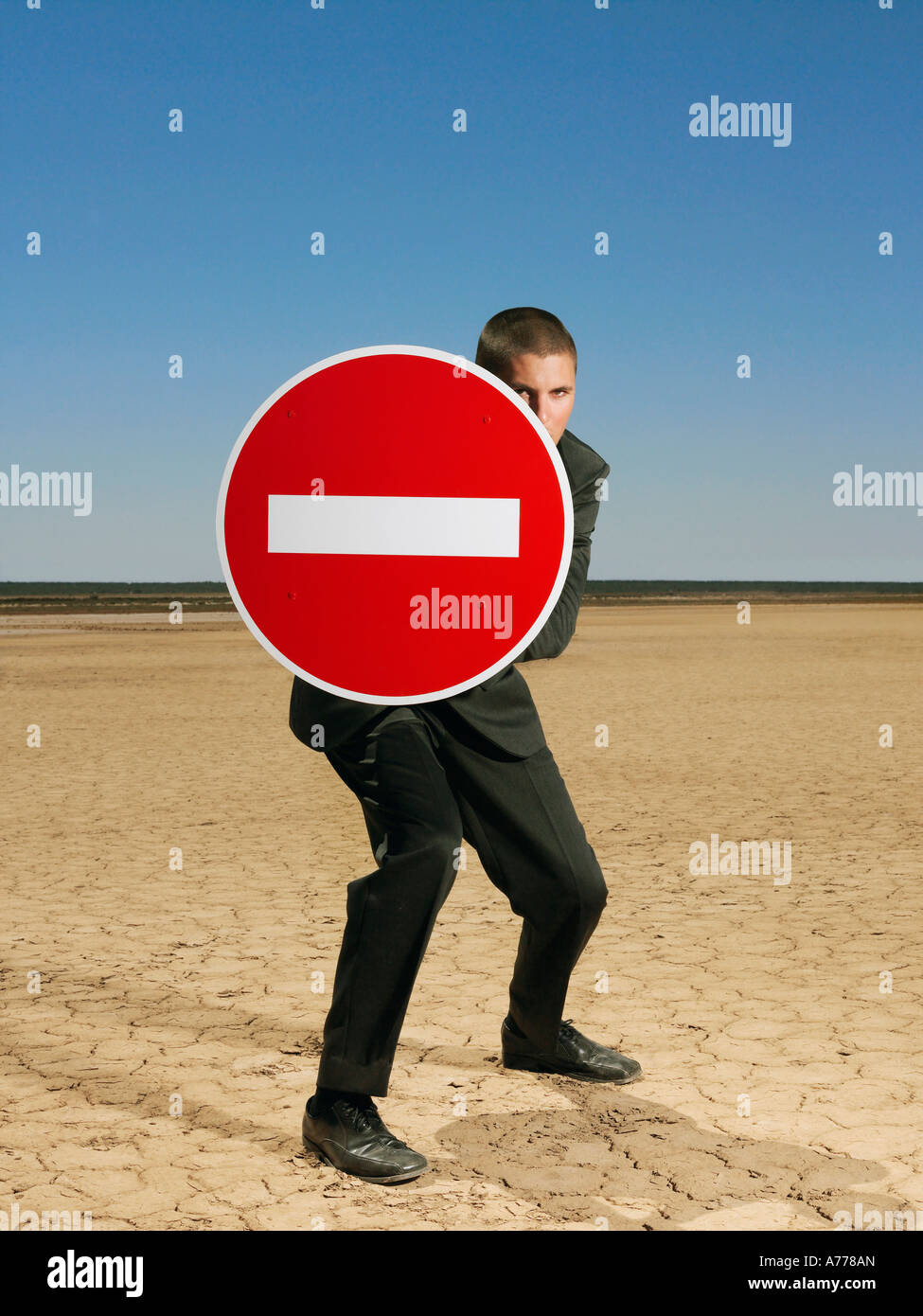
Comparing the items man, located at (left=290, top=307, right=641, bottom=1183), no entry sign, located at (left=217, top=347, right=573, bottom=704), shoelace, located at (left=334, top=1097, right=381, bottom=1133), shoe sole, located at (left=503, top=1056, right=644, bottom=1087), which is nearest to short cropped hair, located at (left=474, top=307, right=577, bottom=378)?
man, located at (left=290, top=307, right=641, bottom=1183)

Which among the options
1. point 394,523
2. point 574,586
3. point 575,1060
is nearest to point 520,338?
point 574,586

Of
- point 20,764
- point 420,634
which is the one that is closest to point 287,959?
point 420,634

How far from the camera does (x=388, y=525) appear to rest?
86.1 inches

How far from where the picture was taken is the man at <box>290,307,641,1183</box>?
106 inches

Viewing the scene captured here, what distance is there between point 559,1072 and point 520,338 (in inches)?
81.9

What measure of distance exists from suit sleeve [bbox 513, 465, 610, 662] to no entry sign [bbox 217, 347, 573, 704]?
36 centimetres

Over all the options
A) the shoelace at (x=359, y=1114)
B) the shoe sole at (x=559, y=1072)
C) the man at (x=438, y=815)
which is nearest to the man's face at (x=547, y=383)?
the man at (x=438, y=815)

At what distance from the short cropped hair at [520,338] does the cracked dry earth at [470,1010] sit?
6.12ft

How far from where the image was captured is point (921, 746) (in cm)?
1193

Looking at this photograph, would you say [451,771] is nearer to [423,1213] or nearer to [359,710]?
[359,710]

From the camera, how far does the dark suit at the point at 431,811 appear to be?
2705 mm

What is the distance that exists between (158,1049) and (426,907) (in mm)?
1628

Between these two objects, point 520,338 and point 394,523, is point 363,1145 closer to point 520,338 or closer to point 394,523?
point 394,523

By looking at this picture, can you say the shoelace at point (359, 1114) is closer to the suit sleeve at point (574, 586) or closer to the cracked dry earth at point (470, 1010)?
the cracked dry earth at point (470, 1010)
